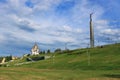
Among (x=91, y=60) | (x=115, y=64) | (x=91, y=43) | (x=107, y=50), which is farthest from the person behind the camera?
(x=91, y=43)

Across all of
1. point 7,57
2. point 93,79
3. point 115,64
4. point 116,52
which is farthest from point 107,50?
point 7,57

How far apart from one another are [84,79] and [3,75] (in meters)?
9.15

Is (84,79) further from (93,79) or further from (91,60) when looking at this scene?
(91,60)

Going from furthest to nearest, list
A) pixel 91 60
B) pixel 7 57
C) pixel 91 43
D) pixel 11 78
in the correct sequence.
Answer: pixel 7 57
pixel 91 43
pixel 91 60
pixel 11 78

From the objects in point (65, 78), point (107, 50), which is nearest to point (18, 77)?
point (65, 78)

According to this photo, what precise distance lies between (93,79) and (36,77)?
646cm

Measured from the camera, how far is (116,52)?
310ft

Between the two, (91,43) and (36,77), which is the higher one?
(91,43)

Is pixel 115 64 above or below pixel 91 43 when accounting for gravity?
below

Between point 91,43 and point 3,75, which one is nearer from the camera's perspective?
point 3,75

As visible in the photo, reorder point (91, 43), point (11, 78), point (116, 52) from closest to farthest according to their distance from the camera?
point (11, 78)
point (116, 52)
point (91, 43)

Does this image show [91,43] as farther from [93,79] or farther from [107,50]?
[93,79]

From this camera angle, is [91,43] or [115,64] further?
[91,43]

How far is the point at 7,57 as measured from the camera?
7436 inches
